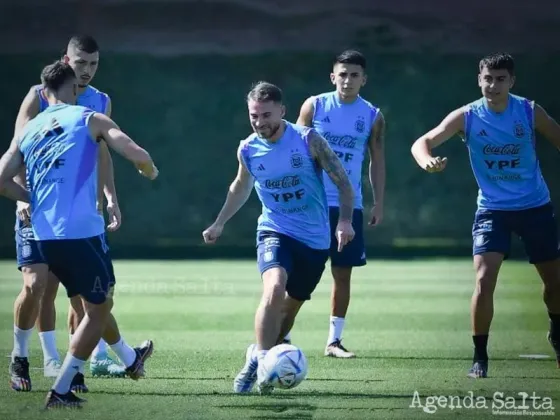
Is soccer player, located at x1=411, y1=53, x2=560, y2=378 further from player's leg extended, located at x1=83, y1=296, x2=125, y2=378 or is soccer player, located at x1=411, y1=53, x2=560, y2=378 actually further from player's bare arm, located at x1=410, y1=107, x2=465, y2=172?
player's leg extended, located at x1=83, y1=296, x2=125, y2=378

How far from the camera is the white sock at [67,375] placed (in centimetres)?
746

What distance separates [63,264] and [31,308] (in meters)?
1.01

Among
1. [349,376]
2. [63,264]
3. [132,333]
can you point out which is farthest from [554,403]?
[132,333]

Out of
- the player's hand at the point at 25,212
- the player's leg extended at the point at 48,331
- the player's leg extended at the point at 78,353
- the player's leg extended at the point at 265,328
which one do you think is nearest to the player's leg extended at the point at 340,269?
the player's leg extended at the point at 265,328

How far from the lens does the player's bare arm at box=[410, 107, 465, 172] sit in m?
8.55

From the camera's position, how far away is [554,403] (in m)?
7.75

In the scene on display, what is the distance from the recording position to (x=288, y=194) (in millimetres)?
8641

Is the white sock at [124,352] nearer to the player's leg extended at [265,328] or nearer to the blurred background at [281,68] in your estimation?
the player's leg extended at [265,328]

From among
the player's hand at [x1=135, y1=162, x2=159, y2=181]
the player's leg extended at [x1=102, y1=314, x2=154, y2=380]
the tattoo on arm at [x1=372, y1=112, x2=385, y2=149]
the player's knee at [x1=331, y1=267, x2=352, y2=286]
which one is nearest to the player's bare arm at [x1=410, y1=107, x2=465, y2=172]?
the tattoo on arm at [x1=372, y1=112, x2=385, y2=149]

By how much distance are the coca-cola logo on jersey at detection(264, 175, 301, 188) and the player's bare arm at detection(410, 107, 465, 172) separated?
887 mm

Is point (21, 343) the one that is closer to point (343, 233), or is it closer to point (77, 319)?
point (77, 319)

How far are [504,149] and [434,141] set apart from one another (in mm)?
603

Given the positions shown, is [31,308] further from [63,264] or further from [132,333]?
[132,333]

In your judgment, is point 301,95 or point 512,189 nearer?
point 512,189
